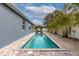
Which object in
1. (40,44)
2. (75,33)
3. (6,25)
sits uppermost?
(6,25)

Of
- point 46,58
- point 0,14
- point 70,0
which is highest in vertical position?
point 70,0

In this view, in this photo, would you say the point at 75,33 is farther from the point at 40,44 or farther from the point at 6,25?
the point at 6,25

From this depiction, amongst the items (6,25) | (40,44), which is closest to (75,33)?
(40,44)

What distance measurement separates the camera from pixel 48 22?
1841cm

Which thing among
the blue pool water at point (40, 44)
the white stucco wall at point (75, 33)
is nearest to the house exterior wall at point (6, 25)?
the blue pool water at point (40, 44)

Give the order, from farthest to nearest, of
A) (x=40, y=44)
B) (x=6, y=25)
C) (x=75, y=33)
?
(x=75, y=33)
(x=40, y=44)
(x=6, y=25)

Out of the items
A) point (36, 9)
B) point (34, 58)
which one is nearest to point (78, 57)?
point (34, 58)

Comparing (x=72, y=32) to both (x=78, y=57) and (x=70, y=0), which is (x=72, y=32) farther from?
(x=78, y=57)

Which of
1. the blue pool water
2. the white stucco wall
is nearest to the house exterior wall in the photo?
the blue pool water

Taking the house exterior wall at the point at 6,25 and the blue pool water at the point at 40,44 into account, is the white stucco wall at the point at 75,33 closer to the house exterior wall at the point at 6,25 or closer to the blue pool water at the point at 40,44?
the blue pool water at the point at 40,44

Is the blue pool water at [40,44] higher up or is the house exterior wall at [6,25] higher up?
the house exterior wall at [6,25]

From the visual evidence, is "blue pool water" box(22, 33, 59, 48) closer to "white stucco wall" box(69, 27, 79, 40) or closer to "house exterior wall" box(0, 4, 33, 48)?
"house exterior wall" box(0, 4, 33, 48)

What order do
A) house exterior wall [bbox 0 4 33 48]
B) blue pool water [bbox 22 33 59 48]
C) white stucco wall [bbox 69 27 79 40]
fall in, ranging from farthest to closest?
white stucco wall [bbox 69 27 79 40], blue pool water [bbox 22 33 59 48], house exterior wall [bbox 0 4 33 48]

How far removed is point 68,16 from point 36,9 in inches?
107
